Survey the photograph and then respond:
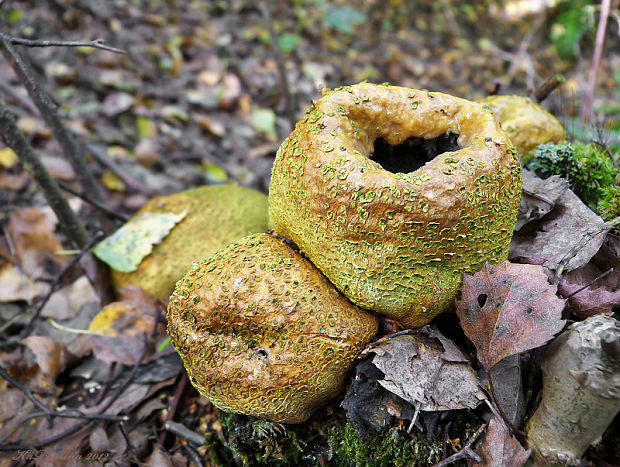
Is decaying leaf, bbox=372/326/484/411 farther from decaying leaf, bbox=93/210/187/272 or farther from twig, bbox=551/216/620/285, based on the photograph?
decaying leaf, bbox=93/210/187/272

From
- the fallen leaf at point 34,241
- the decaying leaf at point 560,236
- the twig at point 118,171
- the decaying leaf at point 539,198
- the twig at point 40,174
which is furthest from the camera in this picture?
the twig at point 118,171

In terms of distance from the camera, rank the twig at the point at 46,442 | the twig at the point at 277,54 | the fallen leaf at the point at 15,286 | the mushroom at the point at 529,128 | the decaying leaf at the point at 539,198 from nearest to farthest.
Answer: the decaying leaf at the point at 539,198
the twig at the point at 46,442
the mushroom at the point at 529,128
the fallen leaf at the point at 15,286
the twig at the point at 277,54

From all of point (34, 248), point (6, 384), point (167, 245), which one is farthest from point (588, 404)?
point (34, 248)

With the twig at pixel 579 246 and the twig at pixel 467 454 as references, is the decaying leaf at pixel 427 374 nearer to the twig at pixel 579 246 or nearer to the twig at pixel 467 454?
the twig at pixel 467 454

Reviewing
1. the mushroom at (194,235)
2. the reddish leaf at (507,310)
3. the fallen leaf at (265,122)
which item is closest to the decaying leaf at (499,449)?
the reddish leaf at (507,310)

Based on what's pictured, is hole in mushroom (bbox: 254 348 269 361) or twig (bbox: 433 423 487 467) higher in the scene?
hole in mushroom (bbox: 254 348 269 361)

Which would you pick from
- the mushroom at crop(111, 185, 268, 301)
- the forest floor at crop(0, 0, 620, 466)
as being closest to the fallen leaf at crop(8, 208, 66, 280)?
the forest floor at crop(0, 0, 620, 466)
